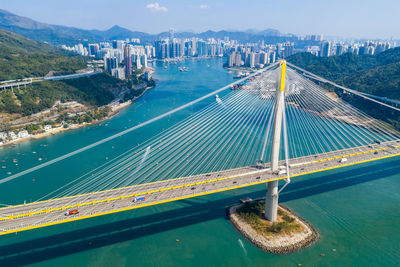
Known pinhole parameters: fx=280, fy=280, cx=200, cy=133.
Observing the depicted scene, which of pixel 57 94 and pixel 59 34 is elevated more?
pixel 59 34

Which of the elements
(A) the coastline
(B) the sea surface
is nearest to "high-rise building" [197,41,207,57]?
(A) the coastline

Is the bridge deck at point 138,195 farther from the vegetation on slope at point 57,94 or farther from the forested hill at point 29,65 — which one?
the forested hill at point 29,65

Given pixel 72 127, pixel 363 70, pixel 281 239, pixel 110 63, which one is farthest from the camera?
pixel 110 63

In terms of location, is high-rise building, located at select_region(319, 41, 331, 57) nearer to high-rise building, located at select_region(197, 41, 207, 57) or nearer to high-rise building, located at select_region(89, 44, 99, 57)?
high-rise building, located at select_region(197, 41, 207, 57)

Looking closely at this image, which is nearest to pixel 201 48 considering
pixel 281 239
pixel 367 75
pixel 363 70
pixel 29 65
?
pixel 363 70

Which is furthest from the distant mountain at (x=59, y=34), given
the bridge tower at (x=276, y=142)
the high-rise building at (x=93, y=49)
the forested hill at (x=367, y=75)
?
the bridge tower at (x=276, y=142)

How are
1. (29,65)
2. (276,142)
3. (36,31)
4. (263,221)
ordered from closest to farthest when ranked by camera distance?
(276,142) < (263,221) < (29,65) < (36,31)

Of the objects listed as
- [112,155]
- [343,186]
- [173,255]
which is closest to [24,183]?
[112,155]

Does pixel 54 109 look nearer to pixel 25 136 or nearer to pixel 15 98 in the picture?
pixel 15 98

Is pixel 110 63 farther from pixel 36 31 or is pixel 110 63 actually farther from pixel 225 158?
pixel 36 31
